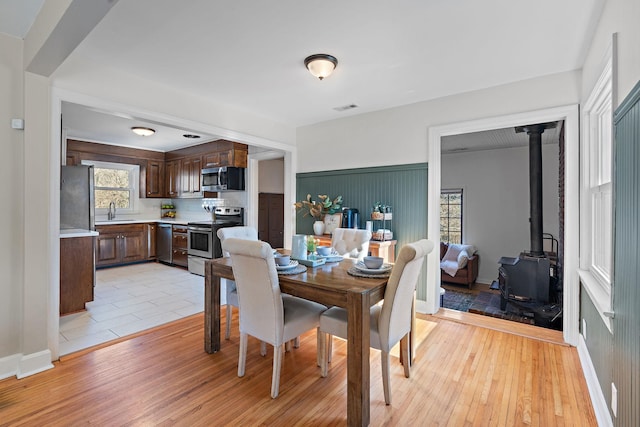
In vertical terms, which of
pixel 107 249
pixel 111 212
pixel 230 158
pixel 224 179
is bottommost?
pixel 107 249

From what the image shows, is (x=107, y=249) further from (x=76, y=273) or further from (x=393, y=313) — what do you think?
(x=393, y=313)

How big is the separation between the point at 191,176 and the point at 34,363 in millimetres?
4215

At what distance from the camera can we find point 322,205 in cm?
423

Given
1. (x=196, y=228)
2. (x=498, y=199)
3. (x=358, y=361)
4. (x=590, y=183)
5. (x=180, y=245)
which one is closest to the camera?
(x=358, y=361)

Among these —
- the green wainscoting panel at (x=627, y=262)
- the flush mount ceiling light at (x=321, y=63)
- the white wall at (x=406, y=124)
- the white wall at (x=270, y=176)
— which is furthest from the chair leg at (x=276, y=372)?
the white wall at (x=270, y=176)

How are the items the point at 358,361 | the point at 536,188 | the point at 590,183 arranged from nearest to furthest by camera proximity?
the point at 358,361 < the point at 590,183 < the point at 536,188

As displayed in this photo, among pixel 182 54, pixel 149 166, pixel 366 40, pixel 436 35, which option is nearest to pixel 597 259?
pixel 436 35

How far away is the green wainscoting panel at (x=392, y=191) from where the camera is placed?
11.9 feet

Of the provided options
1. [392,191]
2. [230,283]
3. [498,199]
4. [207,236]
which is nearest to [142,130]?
[207,236]

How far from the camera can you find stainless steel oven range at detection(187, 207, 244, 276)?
5.16 meters

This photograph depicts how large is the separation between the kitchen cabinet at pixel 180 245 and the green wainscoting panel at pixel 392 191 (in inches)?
109

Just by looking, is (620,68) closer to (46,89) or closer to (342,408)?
(342,408)

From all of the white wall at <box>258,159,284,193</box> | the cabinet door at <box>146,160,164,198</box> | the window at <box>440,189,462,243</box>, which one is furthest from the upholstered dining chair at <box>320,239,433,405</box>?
the cabinet door at <box>146,160,164,198</box>

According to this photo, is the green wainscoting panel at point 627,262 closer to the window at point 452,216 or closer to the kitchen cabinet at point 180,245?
the window at point 452,216
